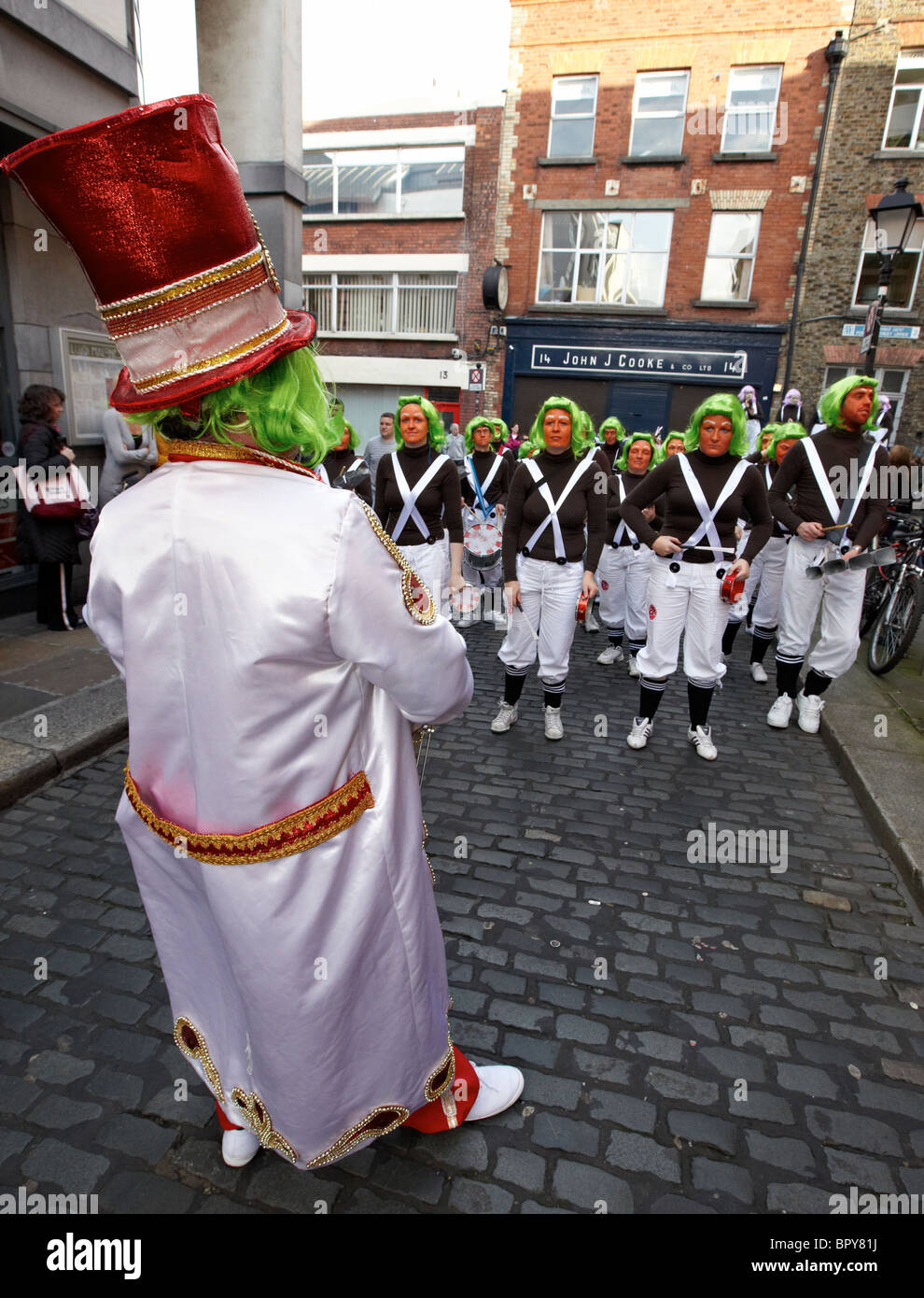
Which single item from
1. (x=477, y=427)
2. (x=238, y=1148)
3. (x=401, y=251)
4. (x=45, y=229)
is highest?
(x=401, y=251)

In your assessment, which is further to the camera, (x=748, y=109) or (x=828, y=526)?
(x=748, y=109)

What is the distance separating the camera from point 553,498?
4.66m

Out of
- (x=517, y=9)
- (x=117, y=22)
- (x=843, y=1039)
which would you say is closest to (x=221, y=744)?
(x=843, y=1039)

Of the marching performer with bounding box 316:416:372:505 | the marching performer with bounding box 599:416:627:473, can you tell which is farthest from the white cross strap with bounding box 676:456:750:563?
the marching performer with bounding box 599:416:627:473

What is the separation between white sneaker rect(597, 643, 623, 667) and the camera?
22.2ft

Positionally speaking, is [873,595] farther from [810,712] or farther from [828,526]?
[828,526]

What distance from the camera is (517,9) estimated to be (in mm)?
18016

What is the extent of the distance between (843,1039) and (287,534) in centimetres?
257

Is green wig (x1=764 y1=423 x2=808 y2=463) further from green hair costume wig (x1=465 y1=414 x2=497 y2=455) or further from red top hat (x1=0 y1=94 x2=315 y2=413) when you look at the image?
red top hat (x1=0 y1=94 x2=315 y2=413)

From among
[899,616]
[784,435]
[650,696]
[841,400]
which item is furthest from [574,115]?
[650,696]

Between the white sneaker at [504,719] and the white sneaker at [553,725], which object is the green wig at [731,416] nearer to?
the white sneaker at [553,725]

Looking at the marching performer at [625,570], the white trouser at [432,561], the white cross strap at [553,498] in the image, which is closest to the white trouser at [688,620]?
the white cross strap at [553,498]

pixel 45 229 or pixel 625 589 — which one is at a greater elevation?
pixel 45 229

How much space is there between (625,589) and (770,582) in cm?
125
